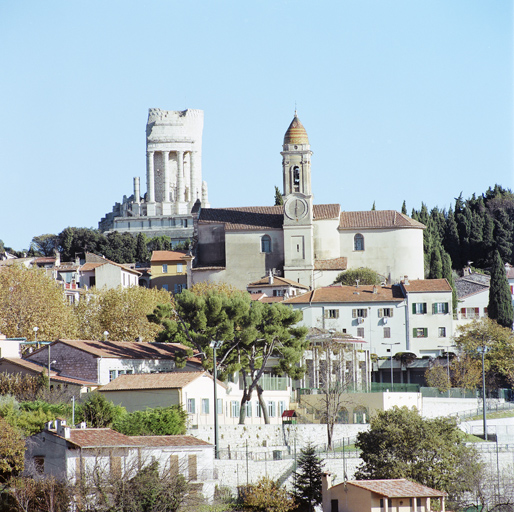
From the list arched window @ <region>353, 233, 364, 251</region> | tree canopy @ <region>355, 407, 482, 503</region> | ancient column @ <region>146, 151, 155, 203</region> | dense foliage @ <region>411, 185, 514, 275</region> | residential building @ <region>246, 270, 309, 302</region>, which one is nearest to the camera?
tree canopy @ <region>355, 407, 482, 503</region>

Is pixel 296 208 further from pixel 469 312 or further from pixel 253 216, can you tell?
pixel 469 312

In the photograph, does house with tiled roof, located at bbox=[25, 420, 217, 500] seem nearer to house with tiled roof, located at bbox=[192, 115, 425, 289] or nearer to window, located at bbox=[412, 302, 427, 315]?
window, located at bbox=[412, 302, 427, 315]

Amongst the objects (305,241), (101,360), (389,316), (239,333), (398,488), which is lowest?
(398,488)

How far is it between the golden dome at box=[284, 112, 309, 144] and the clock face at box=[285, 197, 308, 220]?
16.3 feet

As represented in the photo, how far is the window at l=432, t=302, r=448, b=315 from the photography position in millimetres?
86562

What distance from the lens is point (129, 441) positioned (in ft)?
138

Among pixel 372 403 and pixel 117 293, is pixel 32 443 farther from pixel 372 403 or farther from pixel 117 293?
pixel 117 293

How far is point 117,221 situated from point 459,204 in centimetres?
4778

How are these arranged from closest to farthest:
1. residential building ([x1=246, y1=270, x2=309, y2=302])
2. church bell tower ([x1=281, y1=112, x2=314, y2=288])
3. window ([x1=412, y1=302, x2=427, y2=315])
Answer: window ([x1=412, y1=302, x2=427, y2=315]) → residential building ([x1=246, y1=270, x2=309, y2=302]) → church bell tower ([x1=281, y1=112, x2=314, y2=288])

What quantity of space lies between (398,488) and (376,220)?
62.5 metres

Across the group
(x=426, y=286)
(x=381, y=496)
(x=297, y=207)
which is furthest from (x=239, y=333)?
(x=297, y=207)

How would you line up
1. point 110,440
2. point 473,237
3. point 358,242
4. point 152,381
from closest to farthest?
1. point 110,440
2. point 152,381
3. point 358,242
4. point 473,237

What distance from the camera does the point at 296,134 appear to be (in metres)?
104

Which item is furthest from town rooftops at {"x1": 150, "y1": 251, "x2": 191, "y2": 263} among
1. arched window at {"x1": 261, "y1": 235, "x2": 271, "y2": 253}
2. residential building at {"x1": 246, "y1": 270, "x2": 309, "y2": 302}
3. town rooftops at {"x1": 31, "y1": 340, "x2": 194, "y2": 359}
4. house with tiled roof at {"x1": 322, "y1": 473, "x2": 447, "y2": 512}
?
house with tiled roof at {"x1": 322, "y1": 473, "x2": 447, "y2": 512}
